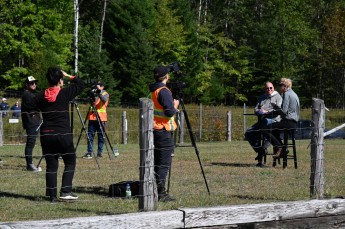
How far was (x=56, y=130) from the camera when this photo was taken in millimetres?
9133

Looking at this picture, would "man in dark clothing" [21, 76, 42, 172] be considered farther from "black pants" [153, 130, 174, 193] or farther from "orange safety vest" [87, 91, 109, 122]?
"black pants" [153, 130, 174, 193]

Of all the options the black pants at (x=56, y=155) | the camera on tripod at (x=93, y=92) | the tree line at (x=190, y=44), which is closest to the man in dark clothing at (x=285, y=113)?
the camera on tripod at (x=93, y=92)

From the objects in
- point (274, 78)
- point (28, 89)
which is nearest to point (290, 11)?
point (274, 78)

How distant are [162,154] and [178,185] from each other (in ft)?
5.81

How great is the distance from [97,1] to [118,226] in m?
48.5

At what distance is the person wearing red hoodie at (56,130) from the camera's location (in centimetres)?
915

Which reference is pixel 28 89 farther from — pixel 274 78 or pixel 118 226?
pixel 274 78

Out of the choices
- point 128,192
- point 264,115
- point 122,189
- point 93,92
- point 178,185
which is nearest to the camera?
point 128,192

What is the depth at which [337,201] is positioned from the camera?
819cm

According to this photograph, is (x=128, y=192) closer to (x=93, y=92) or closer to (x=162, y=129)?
(x=162, y=129)

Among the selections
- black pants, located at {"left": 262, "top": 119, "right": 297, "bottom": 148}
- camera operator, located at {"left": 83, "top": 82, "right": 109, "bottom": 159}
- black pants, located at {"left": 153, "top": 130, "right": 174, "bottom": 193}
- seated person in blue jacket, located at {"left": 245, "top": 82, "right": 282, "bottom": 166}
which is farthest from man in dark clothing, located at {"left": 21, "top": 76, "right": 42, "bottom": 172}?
black pants, located at {"left": 262, "top": 119, "right": 297, "bottom": 148}

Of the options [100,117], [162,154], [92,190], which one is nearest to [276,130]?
[100,117]

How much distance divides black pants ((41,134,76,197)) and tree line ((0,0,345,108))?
32.7 m

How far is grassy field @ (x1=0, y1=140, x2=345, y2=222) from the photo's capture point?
8664 millimetres
